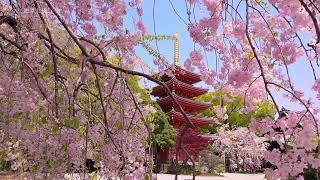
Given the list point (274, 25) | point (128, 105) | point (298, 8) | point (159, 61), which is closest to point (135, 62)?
point (159, 61)

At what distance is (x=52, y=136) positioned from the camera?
124 inches

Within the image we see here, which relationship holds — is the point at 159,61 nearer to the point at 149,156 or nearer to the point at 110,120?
the point at 110,120

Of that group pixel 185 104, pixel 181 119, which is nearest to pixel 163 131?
pixel 181 119

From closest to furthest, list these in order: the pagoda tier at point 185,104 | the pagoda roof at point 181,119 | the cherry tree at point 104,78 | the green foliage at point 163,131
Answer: the cherry tree at point 104,78, the green foliage at point 163,131, the pagoda roof at point 181,119, the pagoda tier at point 185,104

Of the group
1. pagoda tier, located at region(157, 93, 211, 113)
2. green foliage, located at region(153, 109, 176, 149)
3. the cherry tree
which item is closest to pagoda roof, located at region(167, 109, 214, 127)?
pagoda tier, located at region(157, 93, 211, 113)

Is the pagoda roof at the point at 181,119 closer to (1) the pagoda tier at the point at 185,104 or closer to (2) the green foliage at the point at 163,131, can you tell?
(1) the pagoda tier at the point at 185,104

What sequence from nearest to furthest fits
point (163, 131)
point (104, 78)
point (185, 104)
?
1. point (104, 78)
2. point (163, 131)
3. point (185, 104)

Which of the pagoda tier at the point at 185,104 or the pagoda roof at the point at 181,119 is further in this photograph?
the pagoda tier at the point at 185,104

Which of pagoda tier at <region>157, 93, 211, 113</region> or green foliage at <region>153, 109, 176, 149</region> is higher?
pagoda tier at <region>157, 93, 211, 113</region>

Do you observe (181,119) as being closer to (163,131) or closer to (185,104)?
(185,104)

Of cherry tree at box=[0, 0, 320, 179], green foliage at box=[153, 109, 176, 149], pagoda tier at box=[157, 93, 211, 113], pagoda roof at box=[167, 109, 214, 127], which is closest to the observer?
cherry tree at box=[0, 0, 320, 179]

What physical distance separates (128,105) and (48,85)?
2.09ft

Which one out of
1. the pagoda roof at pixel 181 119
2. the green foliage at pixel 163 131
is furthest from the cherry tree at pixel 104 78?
the pagoda roof at pixel 181 119

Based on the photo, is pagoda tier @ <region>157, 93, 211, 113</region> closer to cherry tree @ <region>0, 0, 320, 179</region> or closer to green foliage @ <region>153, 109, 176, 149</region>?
green foliage @ <region>153, 109, 176, 149</region>
